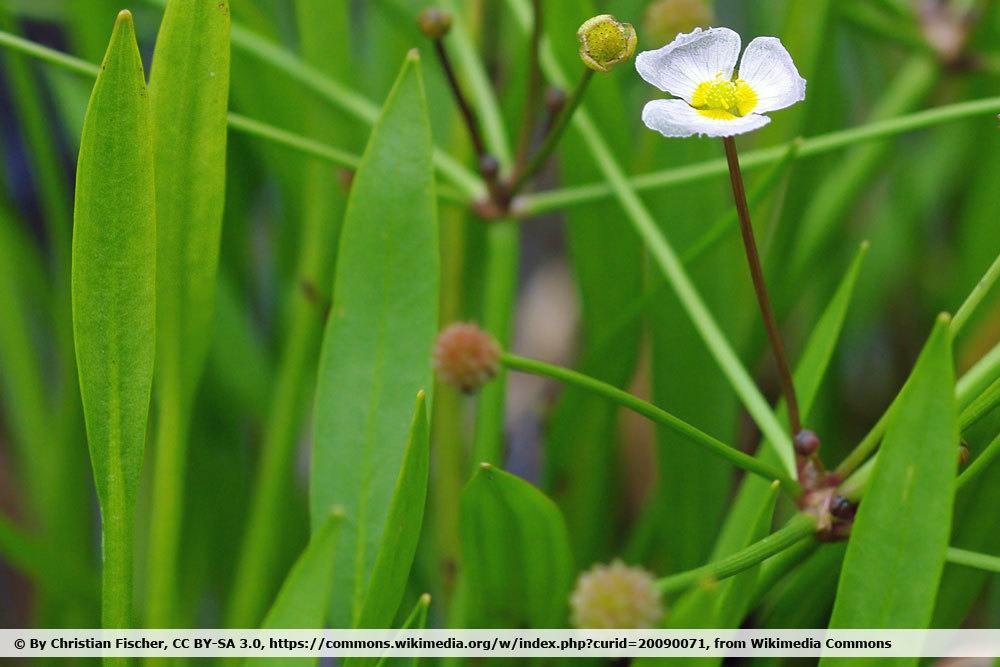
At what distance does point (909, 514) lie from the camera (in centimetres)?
38

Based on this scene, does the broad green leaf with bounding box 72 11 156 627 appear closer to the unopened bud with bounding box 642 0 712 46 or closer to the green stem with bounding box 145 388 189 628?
the green stem with bounding box 145 388 189 628

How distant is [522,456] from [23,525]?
530mm

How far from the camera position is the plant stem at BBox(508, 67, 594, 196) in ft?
1.66

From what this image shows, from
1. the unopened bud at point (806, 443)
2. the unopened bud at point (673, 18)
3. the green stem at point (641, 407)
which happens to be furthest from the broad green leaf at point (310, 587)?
the unopened bud at point (673, 18)

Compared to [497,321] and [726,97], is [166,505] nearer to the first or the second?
[497,321]

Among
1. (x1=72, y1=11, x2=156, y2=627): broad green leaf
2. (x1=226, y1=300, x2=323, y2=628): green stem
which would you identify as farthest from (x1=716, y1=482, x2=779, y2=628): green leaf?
(x1=226, y1=300, x2=323, y2=628): green stem

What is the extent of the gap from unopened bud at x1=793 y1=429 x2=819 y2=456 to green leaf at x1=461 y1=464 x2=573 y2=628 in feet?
0.37

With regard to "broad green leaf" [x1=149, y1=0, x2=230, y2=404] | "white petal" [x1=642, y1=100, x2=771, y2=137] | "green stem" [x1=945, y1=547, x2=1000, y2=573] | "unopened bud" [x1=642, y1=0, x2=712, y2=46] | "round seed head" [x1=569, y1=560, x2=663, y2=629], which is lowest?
"round seed head" [x1=569, y1=560, x2=663, y2=629]

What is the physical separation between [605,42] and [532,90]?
188 mm

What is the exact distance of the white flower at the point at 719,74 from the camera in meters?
0.42

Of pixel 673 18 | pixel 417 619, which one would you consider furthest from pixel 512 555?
pixel 673 18

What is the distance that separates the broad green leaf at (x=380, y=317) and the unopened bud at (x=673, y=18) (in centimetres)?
23

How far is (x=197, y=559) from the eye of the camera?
0.85 metres

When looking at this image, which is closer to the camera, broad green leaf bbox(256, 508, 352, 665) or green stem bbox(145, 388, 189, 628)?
broad green leaf bbox(256, 508, 352, 665)
